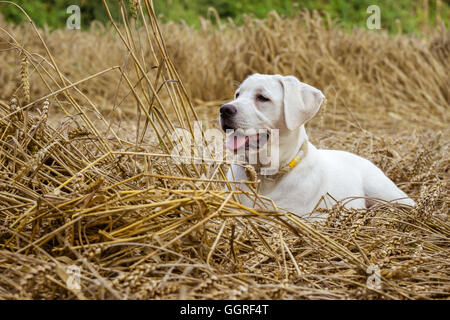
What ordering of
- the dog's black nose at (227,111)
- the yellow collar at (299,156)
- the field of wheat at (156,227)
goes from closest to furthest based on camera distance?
the field of wheat at (156,227), the dog's black nose at (227,111), the yellow collar at (299,156)

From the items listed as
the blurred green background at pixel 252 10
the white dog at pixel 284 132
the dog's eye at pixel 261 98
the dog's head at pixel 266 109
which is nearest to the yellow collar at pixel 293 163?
the white dog at pixel 284 132

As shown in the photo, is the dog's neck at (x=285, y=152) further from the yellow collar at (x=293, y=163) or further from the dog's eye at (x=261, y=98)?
the dog's eye at (x=261, y=98)

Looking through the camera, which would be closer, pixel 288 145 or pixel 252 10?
pixel 288 145

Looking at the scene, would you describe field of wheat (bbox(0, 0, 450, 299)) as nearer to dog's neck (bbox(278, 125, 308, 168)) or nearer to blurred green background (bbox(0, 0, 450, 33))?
dog's neck (bbox(278, 125, 308, 168))

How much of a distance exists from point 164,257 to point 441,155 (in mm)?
2729

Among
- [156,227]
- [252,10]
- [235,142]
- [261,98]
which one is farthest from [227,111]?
[252,10]

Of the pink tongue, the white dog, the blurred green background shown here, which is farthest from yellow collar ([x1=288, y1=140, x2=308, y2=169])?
the blurred green background

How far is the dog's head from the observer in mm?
2504

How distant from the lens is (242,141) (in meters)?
2.54

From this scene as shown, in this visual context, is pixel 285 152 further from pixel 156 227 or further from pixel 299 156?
pixel 156 227

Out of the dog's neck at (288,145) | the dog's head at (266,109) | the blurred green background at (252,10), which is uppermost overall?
the blurred green background at (252,10)

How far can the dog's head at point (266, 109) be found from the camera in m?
2.50

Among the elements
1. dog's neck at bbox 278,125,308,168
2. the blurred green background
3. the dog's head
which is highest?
the blurred green background

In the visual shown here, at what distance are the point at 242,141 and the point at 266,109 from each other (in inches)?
9.7
